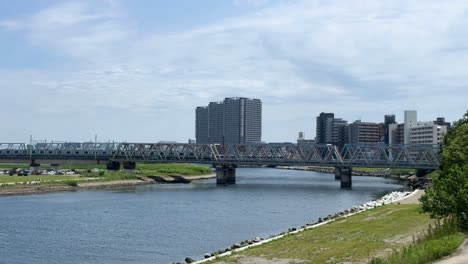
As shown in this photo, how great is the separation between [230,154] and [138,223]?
98.2 m

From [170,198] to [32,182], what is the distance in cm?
2437

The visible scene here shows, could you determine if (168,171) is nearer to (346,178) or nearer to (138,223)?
(346,178)

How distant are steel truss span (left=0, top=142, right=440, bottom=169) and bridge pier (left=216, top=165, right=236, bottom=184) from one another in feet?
4.83

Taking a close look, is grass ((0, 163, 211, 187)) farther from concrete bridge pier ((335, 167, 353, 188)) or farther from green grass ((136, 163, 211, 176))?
concrete bridge pier ((335, 167, 353, 188))

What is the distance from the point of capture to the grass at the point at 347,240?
31.9m

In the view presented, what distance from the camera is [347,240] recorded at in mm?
37625

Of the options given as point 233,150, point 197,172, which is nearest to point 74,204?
point 233,150

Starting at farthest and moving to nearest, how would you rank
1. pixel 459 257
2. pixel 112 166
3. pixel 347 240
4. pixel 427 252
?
pixel 112 166 → pixel 347 240 → pixel 427 252 → pixel 459 257

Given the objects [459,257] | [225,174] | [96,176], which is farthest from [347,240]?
[225,174]

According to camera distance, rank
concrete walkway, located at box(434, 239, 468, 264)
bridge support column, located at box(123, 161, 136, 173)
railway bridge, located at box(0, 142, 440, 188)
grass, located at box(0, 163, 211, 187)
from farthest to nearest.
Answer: bridge support column, located at box(123, 161, 136, 173)
railway bridge, located at box(0, 142, 440, 188)
grass, located at box(0, 163, 211, 187)
concrete walkway, located at box(434, 239, 468, 264)

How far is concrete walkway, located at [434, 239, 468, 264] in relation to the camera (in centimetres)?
2182

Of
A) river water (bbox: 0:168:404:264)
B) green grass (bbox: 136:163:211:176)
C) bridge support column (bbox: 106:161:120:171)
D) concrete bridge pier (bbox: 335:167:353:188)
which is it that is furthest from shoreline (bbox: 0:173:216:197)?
concrete bridge pier (bbox: 335:167:353:188)

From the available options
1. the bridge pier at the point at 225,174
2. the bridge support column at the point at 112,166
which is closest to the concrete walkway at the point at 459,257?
the bridge pier at the point at 225,174

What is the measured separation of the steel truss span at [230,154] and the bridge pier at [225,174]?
1473mm
